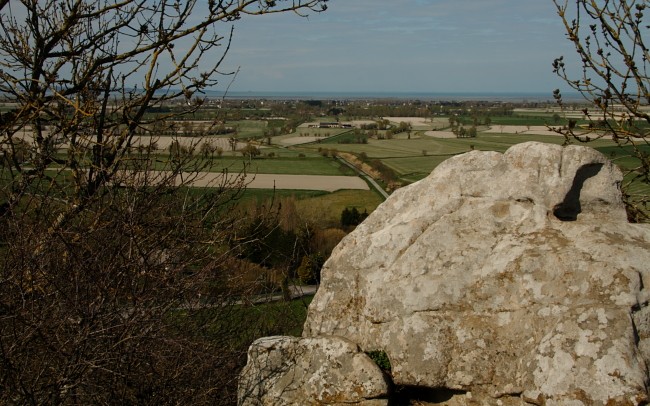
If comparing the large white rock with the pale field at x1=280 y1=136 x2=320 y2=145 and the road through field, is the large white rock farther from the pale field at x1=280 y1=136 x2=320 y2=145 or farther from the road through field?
the pale field at x1=280 y1=136 x2=320 y2=145

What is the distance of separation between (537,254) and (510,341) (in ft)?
3.02

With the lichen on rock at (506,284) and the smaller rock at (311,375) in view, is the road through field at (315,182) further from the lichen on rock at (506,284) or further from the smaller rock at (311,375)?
the smaller rock at (311,375)

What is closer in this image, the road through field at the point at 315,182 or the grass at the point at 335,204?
the grass at the point at 335,204

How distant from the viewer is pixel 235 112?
10.8 m

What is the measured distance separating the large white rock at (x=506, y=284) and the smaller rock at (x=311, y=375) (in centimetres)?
31

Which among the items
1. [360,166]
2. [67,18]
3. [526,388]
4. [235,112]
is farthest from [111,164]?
[360,166]

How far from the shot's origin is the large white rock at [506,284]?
5.18 metres

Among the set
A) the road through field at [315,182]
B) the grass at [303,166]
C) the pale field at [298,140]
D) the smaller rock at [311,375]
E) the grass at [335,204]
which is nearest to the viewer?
the smaller rock at [311,375]

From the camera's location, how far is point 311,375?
6355 millimetres

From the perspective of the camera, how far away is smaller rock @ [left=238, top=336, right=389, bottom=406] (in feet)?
20.0

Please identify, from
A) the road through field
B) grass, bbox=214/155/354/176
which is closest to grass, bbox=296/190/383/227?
the road through field

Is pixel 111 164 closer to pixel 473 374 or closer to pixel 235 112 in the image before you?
pixel 235 112

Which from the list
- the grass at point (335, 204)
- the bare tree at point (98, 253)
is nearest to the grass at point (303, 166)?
the grass at point (335, 204)

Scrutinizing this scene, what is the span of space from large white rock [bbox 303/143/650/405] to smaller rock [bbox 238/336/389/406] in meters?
0.31
